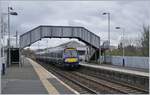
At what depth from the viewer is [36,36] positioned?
66.6m

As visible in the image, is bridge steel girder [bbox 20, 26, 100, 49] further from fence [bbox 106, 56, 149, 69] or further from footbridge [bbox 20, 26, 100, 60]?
fence [bbox 106, 56, 149, 69]

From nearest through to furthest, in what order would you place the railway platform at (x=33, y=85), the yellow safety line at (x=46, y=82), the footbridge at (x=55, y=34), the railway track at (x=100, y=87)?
the railway platform at (x=33, y=85)
the yellow safety line at (x=46, y=82)
the railway track at (x=100, y=87)
the footbridge at (x=55, y=34)

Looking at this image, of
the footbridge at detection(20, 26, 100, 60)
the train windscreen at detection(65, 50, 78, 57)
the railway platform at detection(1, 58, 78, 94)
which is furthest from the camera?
the footbridge at detection(20, 26, 100, 60)

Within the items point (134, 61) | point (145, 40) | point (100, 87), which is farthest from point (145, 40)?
point (100, 87)

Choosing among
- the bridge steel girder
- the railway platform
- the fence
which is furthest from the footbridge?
the railway platform

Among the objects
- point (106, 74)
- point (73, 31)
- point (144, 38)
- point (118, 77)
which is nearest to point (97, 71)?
point (106, 74)

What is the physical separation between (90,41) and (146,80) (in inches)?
1738

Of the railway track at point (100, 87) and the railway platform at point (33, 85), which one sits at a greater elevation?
the railway platform at point (33, 85)

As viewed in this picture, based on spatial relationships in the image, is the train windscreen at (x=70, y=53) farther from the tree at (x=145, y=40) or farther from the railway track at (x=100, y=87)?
the tree at (x=145, y=40)

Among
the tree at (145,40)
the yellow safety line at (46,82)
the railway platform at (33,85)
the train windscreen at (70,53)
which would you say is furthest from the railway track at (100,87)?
the tree at (145,40)

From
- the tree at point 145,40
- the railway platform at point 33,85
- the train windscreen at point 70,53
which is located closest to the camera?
the railway platform at point 33,85

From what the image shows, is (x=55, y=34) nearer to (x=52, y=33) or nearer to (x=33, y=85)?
(x=52, y=33)

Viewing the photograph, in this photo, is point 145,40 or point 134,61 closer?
point 134,61

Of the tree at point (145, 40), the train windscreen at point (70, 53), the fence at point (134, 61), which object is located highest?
the tree at point (145, 40)
